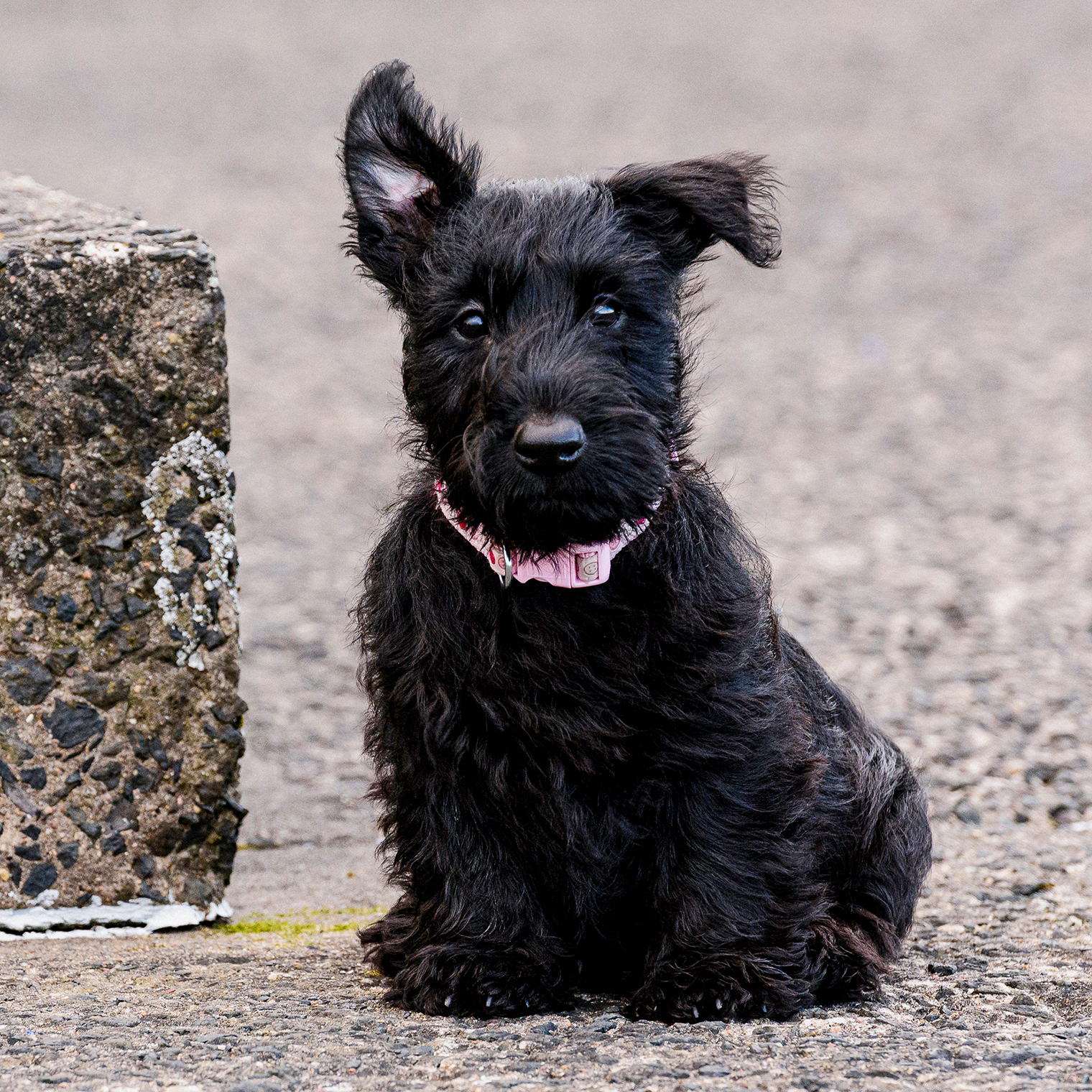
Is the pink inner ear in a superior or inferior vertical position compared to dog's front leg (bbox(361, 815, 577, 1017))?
superior

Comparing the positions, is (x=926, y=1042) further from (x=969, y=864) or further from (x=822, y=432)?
(x=822, y=432)

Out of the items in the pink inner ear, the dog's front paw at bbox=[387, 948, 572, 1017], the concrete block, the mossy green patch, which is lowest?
the mossy green patch

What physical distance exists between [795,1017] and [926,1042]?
0.36 m

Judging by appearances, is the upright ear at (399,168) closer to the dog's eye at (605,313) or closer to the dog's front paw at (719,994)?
the dog's eye at (605,313)

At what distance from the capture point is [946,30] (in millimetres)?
20859

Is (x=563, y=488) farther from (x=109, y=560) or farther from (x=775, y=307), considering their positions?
(x=775, y=307)

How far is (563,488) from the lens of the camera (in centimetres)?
328

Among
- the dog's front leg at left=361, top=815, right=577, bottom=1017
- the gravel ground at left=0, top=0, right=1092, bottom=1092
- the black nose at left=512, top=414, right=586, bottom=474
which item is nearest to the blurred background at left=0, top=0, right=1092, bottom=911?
the gravel ground at left=0, top=0, right=1092, bottom=1092

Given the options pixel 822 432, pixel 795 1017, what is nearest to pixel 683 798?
pixel 795 1017

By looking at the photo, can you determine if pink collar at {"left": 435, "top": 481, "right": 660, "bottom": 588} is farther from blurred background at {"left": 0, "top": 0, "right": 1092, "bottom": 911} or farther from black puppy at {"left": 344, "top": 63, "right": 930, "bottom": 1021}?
blurred background at {"left": 0, "top": 0, "right": 1092, "bottom": 911}

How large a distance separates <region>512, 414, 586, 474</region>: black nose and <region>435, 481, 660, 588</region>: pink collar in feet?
1.08

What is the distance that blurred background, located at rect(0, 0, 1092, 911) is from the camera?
24.2ft

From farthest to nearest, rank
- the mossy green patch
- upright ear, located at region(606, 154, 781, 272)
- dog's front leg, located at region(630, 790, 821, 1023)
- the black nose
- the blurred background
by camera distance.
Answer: the blurred background, the mossy green patch, upright ear, located at region(606, 154, 781, 272), dog's front leg, located at region(630, 790, 821, 1023), the black nose

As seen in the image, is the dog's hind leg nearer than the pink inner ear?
Yes
